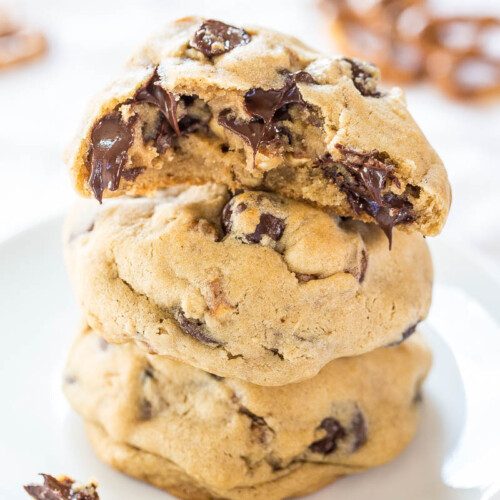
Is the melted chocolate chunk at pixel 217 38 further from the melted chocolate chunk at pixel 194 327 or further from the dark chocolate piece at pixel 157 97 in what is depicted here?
the melted chocolate chunk at pixel 194 327

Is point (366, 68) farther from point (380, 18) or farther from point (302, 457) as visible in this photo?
point (380, 18)

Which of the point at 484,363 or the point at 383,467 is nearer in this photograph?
the point at 383,467

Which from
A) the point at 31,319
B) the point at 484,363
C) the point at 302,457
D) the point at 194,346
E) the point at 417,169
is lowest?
the point at 484,363

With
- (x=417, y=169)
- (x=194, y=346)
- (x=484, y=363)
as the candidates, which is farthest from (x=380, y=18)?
(x=194, y=346)

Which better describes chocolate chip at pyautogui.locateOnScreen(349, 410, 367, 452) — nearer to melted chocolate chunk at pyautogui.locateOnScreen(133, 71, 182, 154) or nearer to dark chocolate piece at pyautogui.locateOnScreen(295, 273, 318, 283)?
dark chocolate piece at pyautogui.locateOnScreen(295, 273, 318, 283)

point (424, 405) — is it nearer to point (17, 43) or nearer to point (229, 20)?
point (229, 20)

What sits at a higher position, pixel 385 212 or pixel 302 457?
pixel 385 212

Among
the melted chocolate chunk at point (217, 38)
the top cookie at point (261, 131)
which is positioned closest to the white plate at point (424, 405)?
the top cookie at point (261, 131)

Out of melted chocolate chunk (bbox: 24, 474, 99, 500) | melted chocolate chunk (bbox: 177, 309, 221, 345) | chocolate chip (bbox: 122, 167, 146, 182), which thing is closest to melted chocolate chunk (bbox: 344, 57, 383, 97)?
chocolate chip (bbox: 122, 167, 146, 182)
